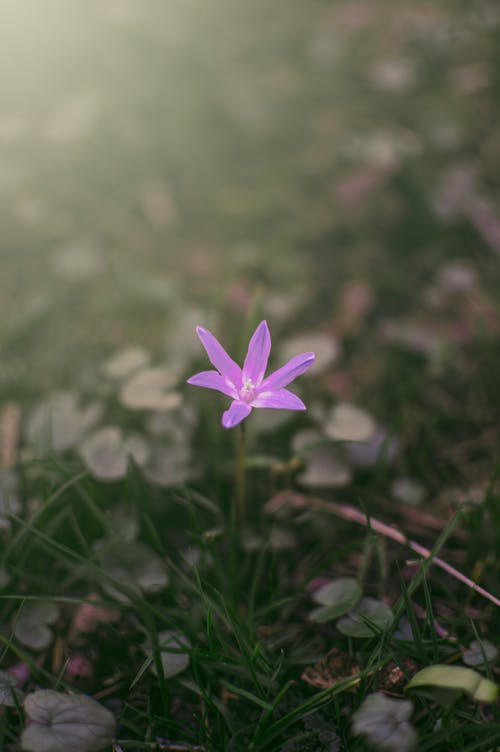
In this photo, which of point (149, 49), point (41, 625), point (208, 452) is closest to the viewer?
point (41, 625)

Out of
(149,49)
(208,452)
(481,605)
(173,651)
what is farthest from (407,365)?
(149,49)

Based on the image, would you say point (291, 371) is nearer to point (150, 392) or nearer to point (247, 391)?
point (247, 391)

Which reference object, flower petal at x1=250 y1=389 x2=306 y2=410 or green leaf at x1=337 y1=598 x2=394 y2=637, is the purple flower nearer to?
flower petal at x1=250 y1=389 x2=306 y2=410

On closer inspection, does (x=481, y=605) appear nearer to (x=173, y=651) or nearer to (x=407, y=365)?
(x=173, y=651)

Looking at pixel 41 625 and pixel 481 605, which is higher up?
pixel 41 625

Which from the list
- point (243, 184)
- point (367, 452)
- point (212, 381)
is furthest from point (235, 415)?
point (243, 184)

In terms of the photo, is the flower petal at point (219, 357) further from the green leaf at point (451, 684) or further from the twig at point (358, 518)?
the green leaf at point (451, 684)

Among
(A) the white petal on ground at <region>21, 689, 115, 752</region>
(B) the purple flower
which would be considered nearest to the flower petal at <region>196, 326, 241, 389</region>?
(B) the purple flower
